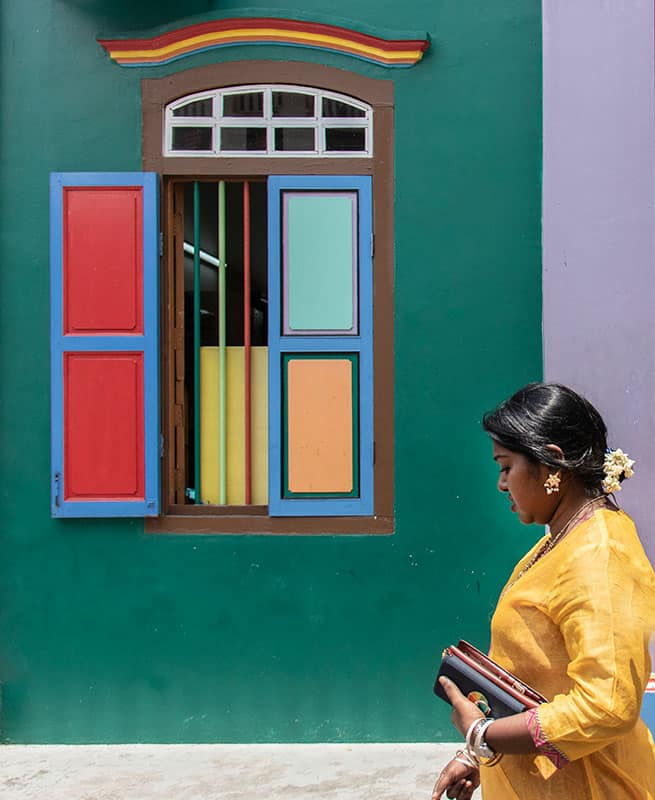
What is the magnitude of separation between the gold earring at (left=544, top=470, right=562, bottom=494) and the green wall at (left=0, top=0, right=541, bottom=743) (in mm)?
2753

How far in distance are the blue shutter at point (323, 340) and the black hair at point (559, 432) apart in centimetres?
274

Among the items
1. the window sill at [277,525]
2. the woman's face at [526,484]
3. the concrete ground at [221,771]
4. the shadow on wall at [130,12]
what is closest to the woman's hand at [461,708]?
the woman's face at [526,484]

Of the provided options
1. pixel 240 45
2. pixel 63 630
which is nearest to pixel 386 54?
pixel 240 45

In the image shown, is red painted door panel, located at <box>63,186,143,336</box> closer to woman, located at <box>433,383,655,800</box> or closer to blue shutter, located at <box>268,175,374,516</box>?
blue shutter, located at <box>268,175,374,516</box>

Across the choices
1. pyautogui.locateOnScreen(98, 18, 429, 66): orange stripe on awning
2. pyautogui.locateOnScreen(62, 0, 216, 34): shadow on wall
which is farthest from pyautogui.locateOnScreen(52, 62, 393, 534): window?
pyautogui.locateOnScreen(62, 0, 216, 34): shadow on wall

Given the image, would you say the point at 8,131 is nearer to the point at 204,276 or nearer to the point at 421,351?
the point at 204,276

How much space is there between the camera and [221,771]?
4445mm

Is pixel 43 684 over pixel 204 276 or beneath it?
beneath

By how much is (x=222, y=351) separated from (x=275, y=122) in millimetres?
1145

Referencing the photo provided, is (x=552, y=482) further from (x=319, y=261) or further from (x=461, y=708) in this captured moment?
(x=319, y=261)

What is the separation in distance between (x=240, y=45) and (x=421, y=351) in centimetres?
173

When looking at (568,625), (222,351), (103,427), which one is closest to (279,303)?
(222,351)

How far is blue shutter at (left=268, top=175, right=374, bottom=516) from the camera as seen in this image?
15.8 ft

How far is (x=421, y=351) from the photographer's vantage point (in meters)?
4.82
